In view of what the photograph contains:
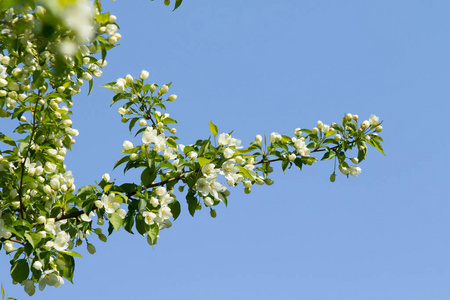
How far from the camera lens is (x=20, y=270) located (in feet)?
10.6

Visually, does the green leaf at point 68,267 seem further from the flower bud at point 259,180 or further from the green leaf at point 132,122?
the flower bud at point 259,180

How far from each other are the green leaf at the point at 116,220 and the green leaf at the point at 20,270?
1.97 feet

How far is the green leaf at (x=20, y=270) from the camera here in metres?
3.22

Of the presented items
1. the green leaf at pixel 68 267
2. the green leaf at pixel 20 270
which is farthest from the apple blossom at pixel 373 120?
the green leaf at pixel 20 270

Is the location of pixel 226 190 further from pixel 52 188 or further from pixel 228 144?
pixel 52 188

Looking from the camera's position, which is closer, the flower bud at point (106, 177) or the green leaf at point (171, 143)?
the flower bud at point (106, 177)

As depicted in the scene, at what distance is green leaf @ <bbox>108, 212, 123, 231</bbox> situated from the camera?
3.24 m

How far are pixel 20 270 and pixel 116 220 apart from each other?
0.68 metres

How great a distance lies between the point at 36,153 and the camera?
3.79m

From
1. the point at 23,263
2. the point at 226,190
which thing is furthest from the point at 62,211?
the point at 226,190

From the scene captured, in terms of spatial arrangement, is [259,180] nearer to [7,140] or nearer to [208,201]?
[208,201]

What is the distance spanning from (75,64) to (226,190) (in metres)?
1.48

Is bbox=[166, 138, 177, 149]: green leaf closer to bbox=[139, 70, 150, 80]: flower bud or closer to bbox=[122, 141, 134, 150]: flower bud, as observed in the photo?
bbox=[122, 141, 134, 150]: flower bud

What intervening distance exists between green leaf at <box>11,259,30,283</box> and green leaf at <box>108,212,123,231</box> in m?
0.60
